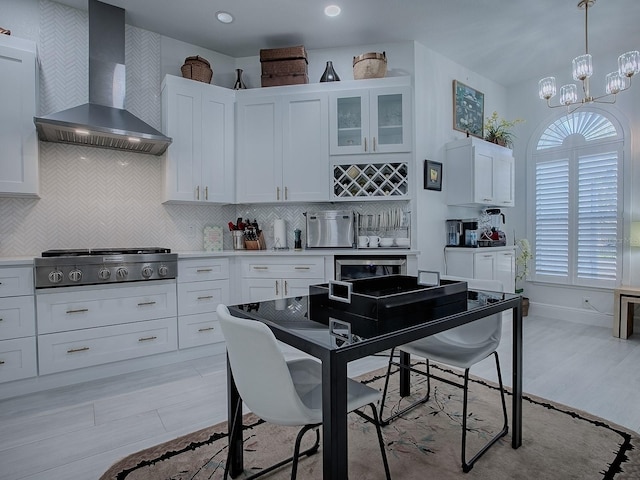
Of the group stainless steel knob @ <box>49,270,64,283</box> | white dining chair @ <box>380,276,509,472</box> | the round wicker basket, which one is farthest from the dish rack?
stainless steel knob @ <box>49,270,64,283</box>

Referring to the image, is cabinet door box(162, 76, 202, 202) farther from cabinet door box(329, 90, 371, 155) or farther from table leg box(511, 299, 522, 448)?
table leg box(511, 299, 522, 448)

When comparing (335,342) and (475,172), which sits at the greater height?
(475,172)

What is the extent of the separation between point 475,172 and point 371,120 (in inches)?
52.1

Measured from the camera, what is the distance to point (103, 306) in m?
2.80

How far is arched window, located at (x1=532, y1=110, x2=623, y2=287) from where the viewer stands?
4.20 meters

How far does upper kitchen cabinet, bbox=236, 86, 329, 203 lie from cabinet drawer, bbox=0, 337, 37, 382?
2.07 meters

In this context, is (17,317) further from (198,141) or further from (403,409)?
(403,409)

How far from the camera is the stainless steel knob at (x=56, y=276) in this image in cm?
257

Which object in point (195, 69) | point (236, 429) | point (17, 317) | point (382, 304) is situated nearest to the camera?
point (382, 304)

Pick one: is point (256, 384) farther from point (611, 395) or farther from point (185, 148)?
point (185, 148)

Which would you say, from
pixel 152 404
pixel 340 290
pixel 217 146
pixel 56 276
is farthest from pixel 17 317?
pixel 340 290

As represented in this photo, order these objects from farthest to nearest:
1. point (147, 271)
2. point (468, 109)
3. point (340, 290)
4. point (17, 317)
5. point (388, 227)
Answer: point (468, 109) < point (388, 227) < point (147, 271) < point (17, 317) < point (340, 290)

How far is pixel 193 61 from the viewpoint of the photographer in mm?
3576

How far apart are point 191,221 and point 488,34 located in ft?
11.9
